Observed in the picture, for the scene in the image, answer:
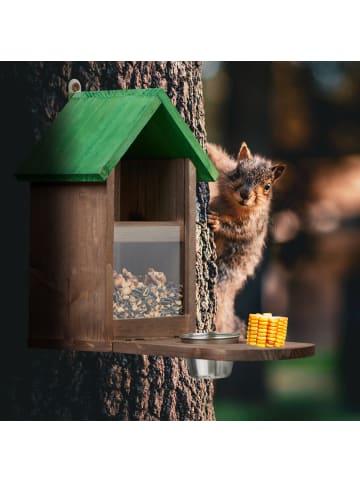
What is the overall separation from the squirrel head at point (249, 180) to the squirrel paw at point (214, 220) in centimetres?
16

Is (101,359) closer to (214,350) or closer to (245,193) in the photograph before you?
(245,193)

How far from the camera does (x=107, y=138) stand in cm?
678

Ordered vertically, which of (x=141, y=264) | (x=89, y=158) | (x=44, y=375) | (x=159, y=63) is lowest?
(x=44, y=375)

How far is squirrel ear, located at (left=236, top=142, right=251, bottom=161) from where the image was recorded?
9320 millimetres

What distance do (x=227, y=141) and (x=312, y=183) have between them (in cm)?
71

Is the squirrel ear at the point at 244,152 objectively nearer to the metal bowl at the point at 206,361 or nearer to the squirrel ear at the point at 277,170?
the squirrel ear at the point at 277,170

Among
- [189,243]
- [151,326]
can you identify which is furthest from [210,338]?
[189,243]

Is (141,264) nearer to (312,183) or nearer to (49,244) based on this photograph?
(49,244)

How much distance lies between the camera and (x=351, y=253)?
31.3 ft

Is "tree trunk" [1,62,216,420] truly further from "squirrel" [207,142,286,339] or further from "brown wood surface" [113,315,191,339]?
"brown wood surface" [113,315,191,339]

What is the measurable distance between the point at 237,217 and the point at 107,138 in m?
2.75

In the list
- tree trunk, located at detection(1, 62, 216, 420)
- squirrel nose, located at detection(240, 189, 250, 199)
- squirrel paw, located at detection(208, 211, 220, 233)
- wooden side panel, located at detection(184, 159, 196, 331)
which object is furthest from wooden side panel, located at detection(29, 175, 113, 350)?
squirrel nose, located at detection(240, 189, 250, 199)

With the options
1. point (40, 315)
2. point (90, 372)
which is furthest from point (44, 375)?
point (40, 315)

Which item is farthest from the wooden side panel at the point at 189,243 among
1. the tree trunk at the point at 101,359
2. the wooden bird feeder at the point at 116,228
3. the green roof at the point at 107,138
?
the tree trunk at the point at 101,359
